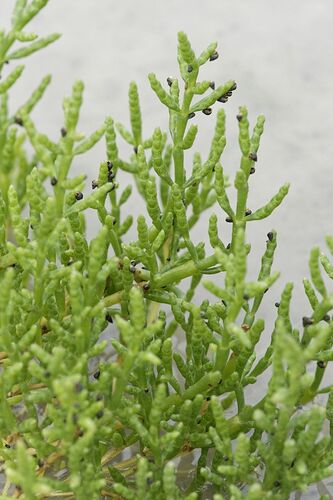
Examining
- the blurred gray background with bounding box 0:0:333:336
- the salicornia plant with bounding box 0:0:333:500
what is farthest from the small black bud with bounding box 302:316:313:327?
the blurred gray background with bounding box 0:0:333:336

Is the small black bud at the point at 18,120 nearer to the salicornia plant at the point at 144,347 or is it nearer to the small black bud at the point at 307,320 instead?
the salicornia plant at the point at 144,347

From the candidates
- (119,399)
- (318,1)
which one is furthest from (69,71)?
(119,399)

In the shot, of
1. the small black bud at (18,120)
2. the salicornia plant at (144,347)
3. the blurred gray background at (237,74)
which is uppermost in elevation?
the blurred gray background at (237,74)

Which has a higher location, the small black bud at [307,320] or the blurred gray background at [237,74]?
the blurred gray background at [237,74]

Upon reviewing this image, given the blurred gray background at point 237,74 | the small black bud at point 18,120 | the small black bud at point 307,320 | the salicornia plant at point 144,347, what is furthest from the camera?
the blurred gray background at point 237,74

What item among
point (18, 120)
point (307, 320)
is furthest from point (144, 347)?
point (18, 120)

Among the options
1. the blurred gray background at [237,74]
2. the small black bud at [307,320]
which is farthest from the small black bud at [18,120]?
the blurred gray background at [237,74]

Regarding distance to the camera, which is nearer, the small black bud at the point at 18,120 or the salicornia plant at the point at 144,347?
the salicornia plant at the point at 144,347
